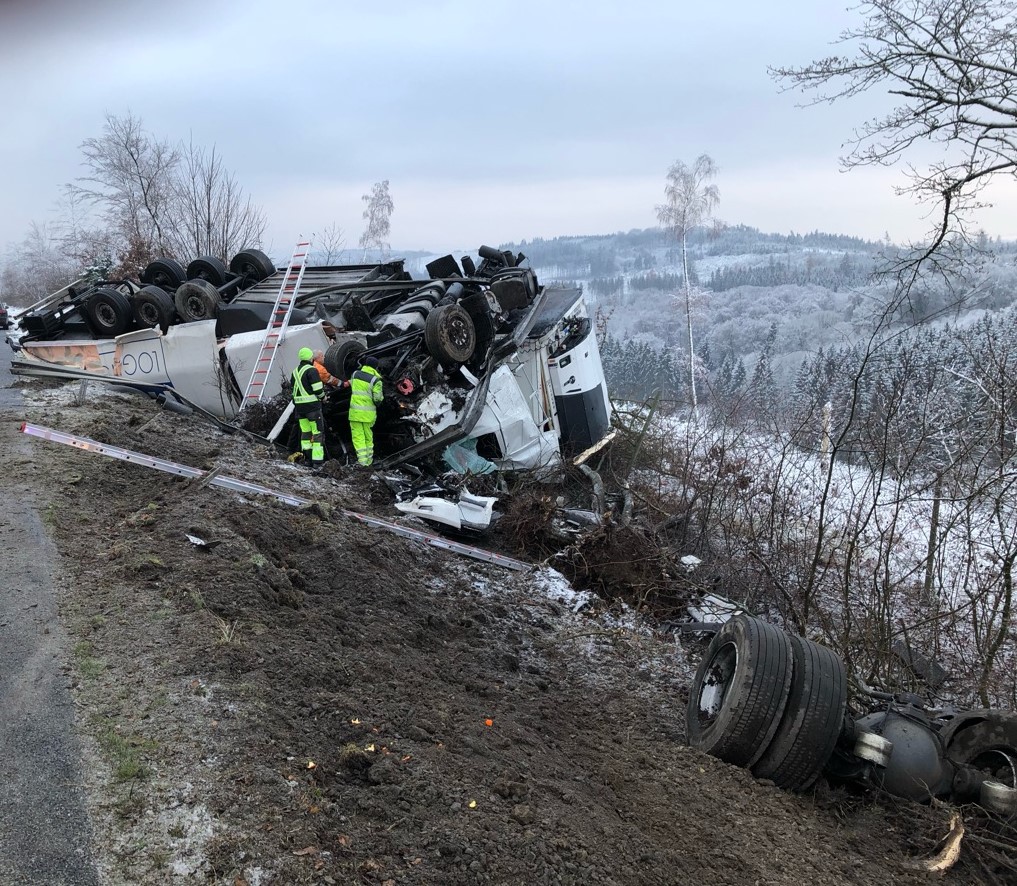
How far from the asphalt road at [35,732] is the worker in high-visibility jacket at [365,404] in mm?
3628

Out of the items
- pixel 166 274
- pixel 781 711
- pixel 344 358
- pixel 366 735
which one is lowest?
pixel 781 711

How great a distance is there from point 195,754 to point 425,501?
4382 mm

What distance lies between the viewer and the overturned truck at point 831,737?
301cm

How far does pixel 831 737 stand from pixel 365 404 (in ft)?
17.9

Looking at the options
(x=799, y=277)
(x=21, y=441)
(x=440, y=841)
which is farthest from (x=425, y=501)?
(x=799, y=277)

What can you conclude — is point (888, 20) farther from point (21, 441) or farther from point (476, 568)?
point (21, 441)

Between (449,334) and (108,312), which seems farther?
(108,312)

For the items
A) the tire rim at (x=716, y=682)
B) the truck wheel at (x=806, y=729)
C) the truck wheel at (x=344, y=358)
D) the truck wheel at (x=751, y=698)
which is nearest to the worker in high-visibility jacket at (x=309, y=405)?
the truck wheel at (x=344, y=358)

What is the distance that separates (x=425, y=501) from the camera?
6.60 metres

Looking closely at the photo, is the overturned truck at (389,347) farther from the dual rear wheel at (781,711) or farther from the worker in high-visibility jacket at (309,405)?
the dual rear wheel at (781,711)

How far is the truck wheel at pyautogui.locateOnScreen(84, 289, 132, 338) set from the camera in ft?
28.4

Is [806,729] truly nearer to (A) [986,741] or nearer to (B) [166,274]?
(A) [986,741]

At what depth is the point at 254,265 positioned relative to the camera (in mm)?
10227

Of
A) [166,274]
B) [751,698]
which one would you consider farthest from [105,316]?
[751,698]
